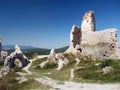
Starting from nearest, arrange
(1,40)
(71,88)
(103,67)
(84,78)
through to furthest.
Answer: (71,88)
(84,78)
(103,67)
(1,40)

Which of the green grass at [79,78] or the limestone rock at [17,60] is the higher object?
the limestone rock at [17,60]

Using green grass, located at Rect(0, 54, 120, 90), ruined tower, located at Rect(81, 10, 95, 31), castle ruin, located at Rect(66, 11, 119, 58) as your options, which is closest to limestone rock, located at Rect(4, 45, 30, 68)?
green grass, located at Rect(0, 54, 120, 90)

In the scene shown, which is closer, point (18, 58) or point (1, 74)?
point (1, 74)

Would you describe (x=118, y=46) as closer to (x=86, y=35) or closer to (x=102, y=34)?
(x=102, y=34)

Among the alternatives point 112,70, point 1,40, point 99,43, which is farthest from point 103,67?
point 1,40

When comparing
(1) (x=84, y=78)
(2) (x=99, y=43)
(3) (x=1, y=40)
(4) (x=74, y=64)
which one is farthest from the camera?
(3) (x=1, y=40)

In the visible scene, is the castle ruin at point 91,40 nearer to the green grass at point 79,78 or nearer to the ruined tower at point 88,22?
the ruined tower at point 88,22

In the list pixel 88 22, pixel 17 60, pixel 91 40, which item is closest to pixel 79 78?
pixel 91 40

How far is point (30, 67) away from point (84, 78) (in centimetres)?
2116

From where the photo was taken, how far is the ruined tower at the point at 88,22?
70.1 metres

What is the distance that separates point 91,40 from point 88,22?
814 cm

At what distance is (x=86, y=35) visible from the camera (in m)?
66.4

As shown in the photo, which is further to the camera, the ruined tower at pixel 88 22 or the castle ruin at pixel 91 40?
the ruined tower at pixel 88 22

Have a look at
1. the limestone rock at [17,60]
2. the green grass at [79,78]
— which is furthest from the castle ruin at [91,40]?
the limestone rock at [17,60]
